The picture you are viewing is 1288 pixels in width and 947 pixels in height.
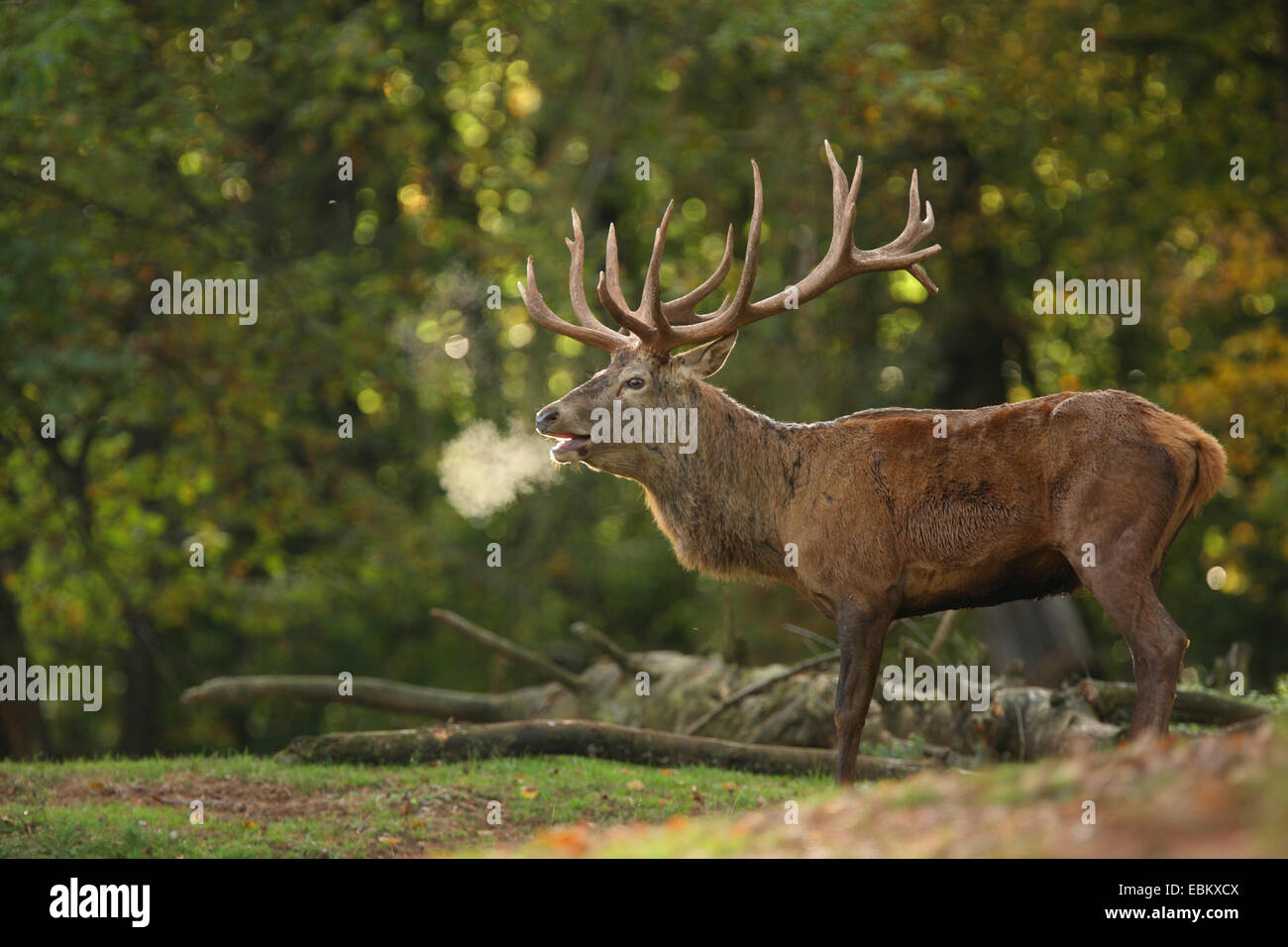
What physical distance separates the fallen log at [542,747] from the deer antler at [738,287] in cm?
267

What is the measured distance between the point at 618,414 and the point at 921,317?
10907 millimetres

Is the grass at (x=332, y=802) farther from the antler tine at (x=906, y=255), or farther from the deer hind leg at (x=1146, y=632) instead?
the antler tine at (x=906, y=255)

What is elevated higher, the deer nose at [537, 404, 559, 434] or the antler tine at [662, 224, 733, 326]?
the antler tine at [662, 224, 733, 326]

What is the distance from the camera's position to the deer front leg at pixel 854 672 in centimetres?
763

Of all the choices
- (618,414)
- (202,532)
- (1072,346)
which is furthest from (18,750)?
(1072,346)

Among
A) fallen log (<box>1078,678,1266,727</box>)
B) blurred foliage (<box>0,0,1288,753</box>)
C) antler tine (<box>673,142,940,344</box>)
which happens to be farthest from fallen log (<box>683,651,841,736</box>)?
blurred foliage (<box>0,0,1288,753</box>)

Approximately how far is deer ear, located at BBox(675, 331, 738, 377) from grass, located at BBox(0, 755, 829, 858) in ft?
8.43

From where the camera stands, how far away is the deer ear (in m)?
8.61

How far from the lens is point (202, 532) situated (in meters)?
18.1

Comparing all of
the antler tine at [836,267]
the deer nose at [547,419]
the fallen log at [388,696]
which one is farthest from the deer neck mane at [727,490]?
the fallen log at [388,696]

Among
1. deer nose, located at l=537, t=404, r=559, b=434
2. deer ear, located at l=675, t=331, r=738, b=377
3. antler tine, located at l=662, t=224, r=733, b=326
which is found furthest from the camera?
antler tine, located at l=662, t=224, r=733, b=326

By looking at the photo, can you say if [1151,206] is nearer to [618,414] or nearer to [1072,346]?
[1072,346]

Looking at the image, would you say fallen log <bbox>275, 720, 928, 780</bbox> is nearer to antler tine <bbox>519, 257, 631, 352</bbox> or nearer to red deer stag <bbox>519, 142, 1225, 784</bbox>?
red deer stag <bbox>519, 142, 1225, 784</bbox>

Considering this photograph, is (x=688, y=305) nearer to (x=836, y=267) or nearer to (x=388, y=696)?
(x=836, y=267)
